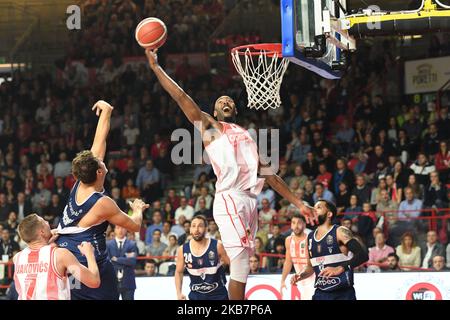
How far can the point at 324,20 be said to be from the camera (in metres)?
8.98

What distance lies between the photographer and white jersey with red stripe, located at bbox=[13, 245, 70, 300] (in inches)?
259

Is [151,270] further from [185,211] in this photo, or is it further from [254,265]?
[185,211]

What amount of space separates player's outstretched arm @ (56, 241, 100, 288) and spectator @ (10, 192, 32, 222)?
11194mm

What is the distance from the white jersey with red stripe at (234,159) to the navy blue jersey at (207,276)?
267 cm

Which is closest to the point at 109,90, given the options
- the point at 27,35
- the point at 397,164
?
the point at 27,35

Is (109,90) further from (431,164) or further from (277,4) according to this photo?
(431,164)

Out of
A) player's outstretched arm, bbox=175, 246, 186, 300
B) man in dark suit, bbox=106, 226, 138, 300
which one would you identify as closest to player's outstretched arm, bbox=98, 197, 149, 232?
player's outstretched arm, bbox=175, 246, 186, 300

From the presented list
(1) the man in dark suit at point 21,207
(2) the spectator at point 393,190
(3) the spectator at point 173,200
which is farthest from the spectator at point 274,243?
(1) the man in dark suit at point 21,207

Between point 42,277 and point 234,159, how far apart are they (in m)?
2.16

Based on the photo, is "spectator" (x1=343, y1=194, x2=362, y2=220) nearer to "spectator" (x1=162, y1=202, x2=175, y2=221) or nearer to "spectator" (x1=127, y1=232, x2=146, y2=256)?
"spectator" (x1=162, y1=202, x2=175, y2=221)

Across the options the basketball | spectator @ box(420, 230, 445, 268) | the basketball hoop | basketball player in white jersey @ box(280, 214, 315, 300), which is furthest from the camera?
spectator @ box(420, 230, 445, 268)

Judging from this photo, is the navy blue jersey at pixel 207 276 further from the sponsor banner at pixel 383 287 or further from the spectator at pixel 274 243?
the spectator at pixel 274 243

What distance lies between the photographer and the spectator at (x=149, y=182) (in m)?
17.6
